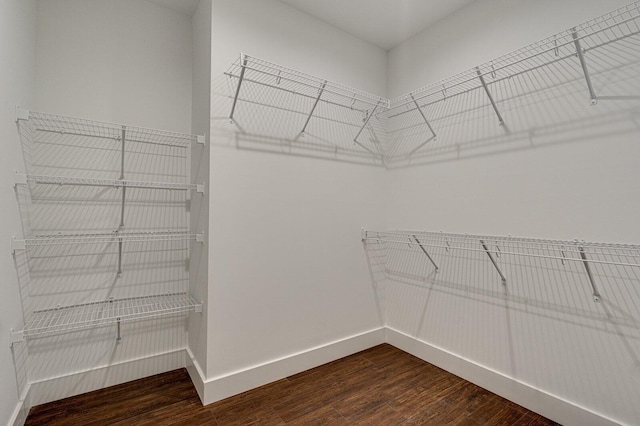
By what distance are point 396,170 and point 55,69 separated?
255cm

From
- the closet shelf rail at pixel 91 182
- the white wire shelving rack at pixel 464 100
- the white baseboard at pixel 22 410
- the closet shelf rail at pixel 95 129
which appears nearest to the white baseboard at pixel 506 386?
the white wire shelving rack at pixel 464 100

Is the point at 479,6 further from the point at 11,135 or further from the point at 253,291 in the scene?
the point at 11,135

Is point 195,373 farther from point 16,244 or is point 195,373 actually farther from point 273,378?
point 16,244

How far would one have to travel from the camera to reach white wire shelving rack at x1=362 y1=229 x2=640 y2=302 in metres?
1.50

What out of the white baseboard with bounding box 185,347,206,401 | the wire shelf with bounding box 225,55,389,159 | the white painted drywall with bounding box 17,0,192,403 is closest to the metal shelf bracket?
the white painted drywall with bounding box 17,0,192,403

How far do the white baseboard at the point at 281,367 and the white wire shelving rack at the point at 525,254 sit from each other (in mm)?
843

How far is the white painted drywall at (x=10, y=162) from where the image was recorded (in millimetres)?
1403

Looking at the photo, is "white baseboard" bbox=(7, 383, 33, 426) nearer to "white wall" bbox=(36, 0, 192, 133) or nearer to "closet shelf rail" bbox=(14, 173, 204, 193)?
"closet shelf rail" bbox=(14, 173, 204, 193)

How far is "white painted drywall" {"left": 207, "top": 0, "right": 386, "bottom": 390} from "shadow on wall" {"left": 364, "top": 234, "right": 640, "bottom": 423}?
22.1 inches

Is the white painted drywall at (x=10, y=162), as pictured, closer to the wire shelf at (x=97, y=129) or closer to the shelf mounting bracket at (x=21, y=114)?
the shelf mounting bracket at (x=21, y=114)

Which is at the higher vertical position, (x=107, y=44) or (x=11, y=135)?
(x=107, y=44)

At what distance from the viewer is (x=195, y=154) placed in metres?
2.20

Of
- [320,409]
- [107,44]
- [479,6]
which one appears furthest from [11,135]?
[479,6]

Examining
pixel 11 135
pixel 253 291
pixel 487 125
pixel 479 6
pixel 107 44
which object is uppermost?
pixel 479 6
